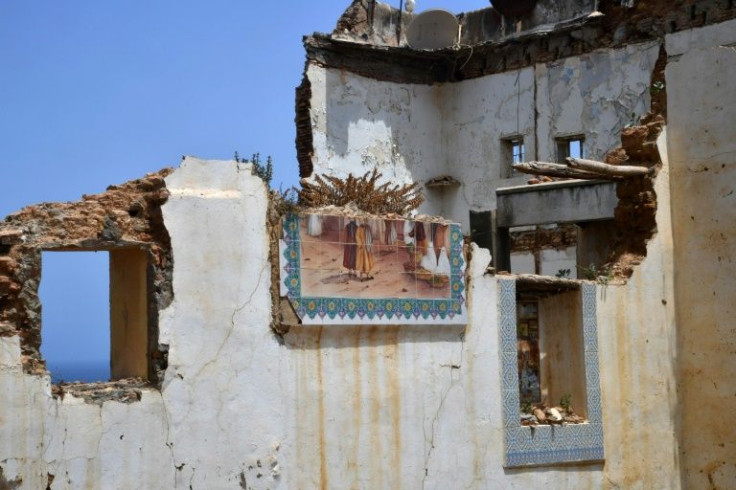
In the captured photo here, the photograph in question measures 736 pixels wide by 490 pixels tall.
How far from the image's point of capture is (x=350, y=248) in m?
10.2

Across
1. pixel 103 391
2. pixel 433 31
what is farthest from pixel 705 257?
pixel 433 31

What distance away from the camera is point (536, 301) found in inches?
501

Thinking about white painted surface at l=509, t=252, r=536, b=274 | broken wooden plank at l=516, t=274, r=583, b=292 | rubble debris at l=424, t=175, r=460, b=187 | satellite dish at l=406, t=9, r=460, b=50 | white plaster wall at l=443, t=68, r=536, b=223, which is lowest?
broken wooden plank at l=516, t=274, r=583, b=292

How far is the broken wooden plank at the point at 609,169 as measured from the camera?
41.2 feet

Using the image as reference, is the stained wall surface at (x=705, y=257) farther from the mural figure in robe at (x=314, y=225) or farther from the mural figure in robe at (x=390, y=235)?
the mural figure in robe at (x=314, y=225)

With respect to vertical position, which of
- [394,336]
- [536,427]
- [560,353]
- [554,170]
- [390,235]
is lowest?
[536,427]

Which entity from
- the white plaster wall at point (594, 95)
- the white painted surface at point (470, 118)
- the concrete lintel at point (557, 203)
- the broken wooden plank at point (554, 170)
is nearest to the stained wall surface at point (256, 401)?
the broken wooden plank at point (554, 170)

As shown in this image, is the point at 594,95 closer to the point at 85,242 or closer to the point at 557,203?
the point at 557,203

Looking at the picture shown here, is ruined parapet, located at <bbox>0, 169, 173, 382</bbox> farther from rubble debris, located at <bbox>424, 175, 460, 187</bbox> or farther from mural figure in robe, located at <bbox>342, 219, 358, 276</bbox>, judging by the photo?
rubble debris, located at <bbox>424, 175, 460, 187</bbox>

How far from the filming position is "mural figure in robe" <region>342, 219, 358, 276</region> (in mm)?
10180

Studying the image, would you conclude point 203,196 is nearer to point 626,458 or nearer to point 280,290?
point 280,290

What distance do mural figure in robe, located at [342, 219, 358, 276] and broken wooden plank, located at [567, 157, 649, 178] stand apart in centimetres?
343

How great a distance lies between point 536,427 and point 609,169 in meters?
2.87

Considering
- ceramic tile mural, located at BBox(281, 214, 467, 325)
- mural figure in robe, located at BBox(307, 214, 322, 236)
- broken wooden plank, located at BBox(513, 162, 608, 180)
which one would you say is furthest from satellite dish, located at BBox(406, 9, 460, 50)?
mural figure in robe, located at BBox(307, 214, 322, 236)
